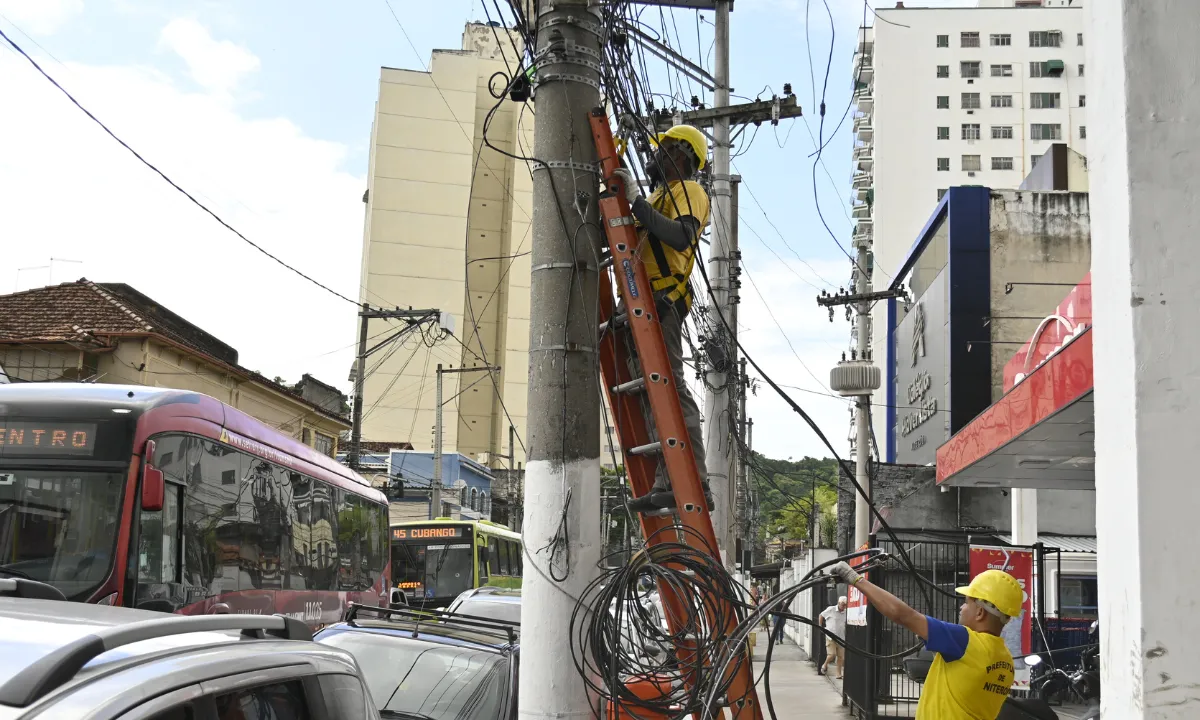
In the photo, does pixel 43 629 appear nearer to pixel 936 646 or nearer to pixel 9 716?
pixel 9 716

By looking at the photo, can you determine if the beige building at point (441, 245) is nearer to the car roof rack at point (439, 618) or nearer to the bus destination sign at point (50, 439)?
the bus destination sign at point (50, 439)

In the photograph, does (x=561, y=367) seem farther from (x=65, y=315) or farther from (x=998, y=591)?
(x=65, y=315)

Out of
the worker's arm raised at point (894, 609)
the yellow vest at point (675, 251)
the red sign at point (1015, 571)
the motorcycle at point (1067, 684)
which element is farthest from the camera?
the motorcycle at point (1067, 684)

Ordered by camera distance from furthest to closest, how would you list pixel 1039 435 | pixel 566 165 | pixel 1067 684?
pixel 1067 684 → pixel 1039 435 → pixel 566 165

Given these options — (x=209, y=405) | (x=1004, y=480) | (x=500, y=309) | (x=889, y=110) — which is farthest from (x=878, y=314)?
(x=209, y=405)

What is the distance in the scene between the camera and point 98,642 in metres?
2.36

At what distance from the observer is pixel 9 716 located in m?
2.08

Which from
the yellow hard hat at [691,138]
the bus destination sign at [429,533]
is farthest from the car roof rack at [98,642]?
the bus destination sign at [429,533]

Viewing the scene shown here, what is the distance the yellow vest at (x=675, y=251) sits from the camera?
6.50m

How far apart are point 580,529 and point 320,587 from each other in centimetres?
1084

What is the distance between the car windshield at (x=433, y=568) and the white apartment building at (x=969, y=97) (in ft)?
178

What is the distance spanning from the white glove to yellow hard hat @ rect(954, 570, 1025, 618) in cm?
259

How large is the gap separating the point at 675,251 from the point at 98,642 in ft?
15.0

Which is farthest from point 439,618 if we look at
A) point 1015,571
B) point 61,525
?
point 1015,571
